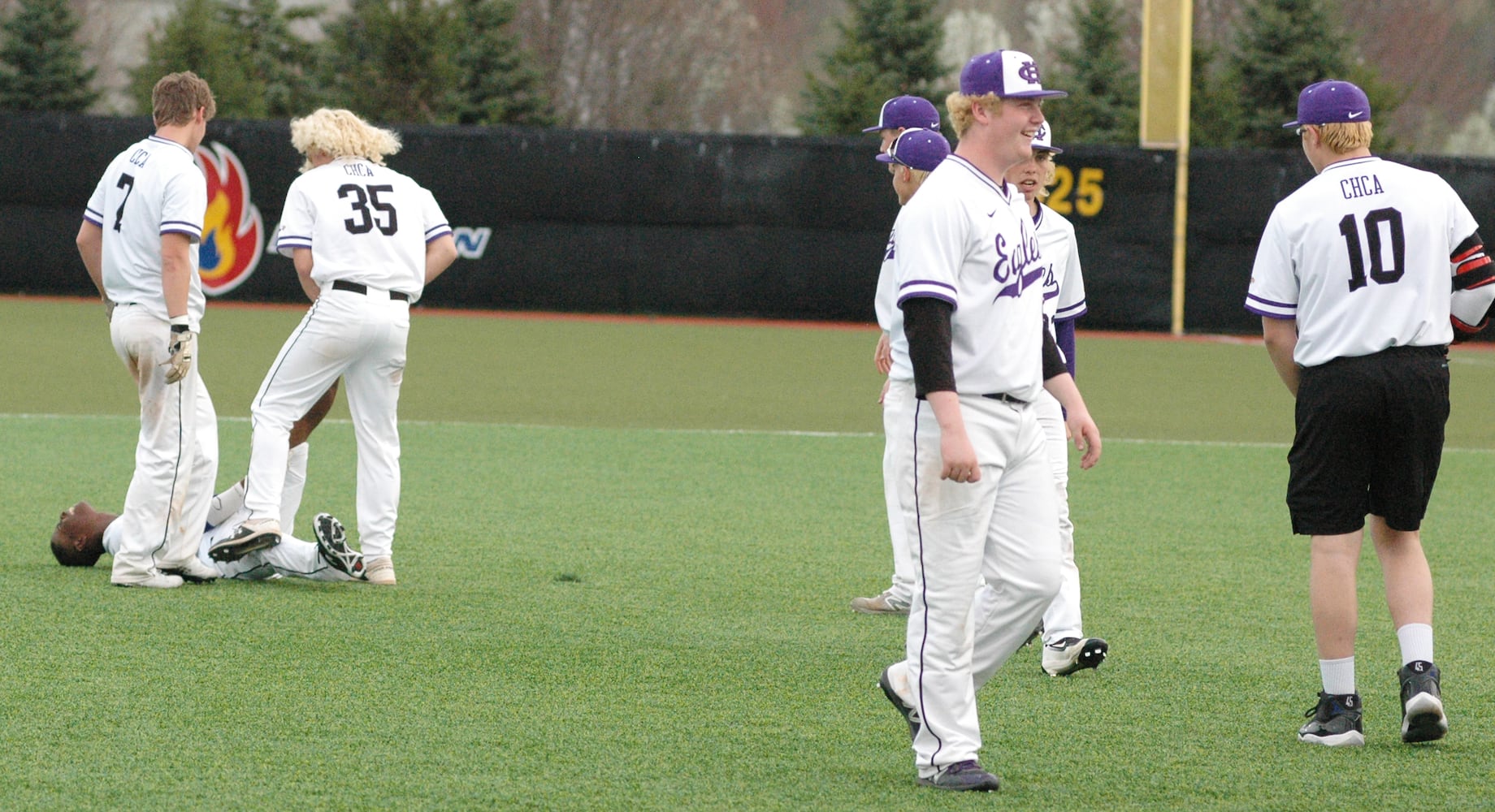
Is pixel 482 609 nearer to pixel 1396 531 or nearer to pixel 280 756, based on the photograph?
pixel 280 756

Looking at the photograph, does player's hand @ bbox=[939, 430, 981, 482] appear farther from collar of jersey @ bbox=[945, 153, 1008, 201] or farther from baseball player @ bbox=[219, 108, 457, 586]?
baseball player @ bbox=[219, 108, 457, 586]

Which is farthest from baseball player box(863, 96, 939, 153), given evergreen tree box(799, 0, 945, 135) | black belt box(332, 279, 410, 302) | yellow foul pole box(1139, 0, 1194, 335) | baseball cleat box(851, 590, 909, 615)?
evergreen tree box(799, 0, 945, 135)

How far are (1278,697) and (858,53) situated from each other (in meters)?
29.0

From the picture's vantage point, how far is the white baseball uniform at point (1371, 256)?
4789 millimetres

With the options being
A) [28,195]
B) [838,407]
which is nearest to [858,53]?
[28,195]

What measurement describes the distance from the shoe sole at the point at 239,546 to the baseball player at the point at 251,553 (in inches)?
1.9

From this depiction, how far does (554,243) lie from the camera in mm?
22453

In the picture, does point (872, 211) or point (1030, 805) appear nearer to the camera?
point (1030, 805)

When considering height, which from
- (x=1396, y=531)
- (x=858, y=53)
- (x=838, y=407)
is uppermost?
(x=858, y=53)

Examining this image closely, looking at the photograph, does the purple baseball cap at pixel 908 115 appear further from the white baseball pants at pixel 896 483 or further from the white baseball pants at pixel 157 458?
the white baseball pants at pixel 157 458

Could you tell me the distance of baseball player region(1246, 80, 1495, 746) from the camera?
479cm

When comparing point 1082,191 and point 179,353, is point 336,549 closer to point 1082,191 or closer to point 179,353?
point 179,353

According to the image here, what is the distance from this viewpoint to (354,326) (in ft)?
22.3

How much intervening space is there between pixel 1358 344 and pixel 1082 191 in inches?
685
